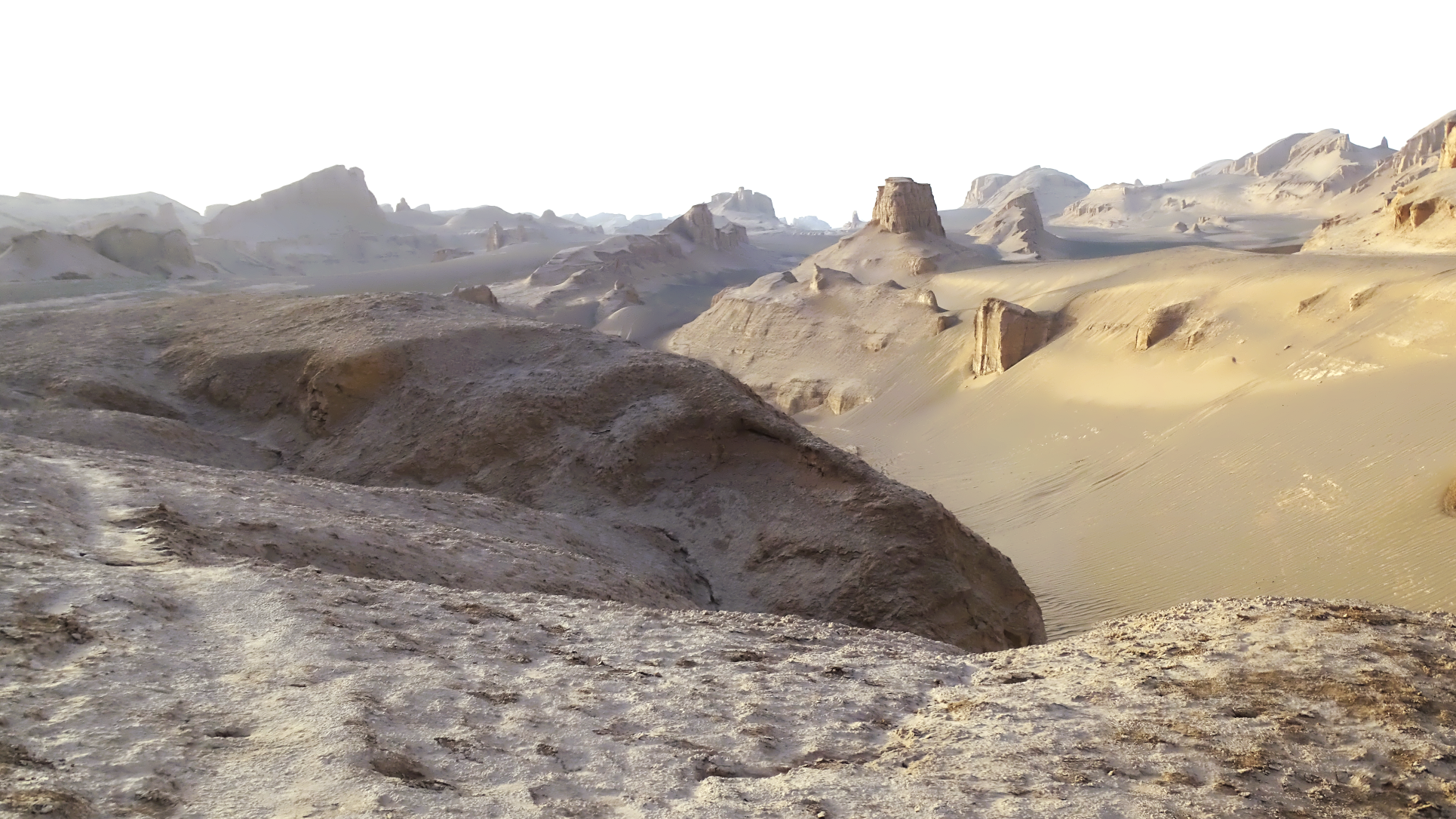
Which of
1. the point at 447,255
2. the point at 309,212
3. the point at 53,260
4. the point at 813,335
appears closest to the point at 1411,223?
the point at 813,335

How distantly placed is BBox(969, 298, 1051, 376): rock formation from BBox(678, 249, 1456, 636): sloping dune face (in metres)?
0.28

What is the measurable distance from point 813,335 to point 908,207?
1150 centimetres

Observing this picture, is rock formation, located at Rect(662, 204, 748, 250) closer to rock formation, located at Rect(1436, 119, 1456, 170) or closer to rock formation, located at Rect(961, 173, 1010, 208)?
rock formation, located at Rect(1436, 119, 1456, 170)

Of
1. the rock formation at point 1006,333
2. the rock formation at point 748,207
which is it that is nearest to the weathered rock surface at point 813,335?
the rock formation at point 1006,333

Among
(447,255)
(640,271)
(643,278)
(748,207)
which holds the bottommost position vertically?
(643,278)

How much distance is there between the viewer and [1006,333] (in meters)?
21.9

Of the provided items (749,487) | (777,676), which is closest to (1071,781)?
(777,676)

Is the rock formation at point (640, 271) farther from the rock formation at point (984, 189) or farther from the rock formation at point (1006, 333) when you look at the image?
the rock formation at point (984, 189)

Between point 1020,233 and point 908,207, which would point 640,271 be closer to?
point 908,207

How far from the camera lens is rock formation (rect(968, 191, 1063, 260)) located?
4781 cm

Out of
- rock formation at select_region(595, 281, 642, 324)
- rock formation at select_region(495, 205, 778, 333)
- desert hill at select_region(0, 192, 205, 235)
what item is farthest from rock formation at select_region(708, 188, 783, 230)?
rock formation at select_region(595, 281, 642, 324)

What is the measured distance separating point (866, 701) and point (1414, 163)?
58.0 meters

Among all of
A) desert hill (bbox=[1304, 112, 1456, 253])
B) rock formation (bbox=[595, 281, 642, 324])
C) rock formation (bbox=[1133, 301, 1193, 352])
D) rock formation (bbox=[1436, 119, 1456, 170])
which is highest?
rock formation (bbox=[1436, 119, 1456, 170])

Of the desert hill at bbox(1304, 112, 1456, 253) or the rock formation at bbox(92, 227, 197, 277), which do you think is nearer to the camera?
the desert hill at bbox(1304, 112, 1456, 253)
